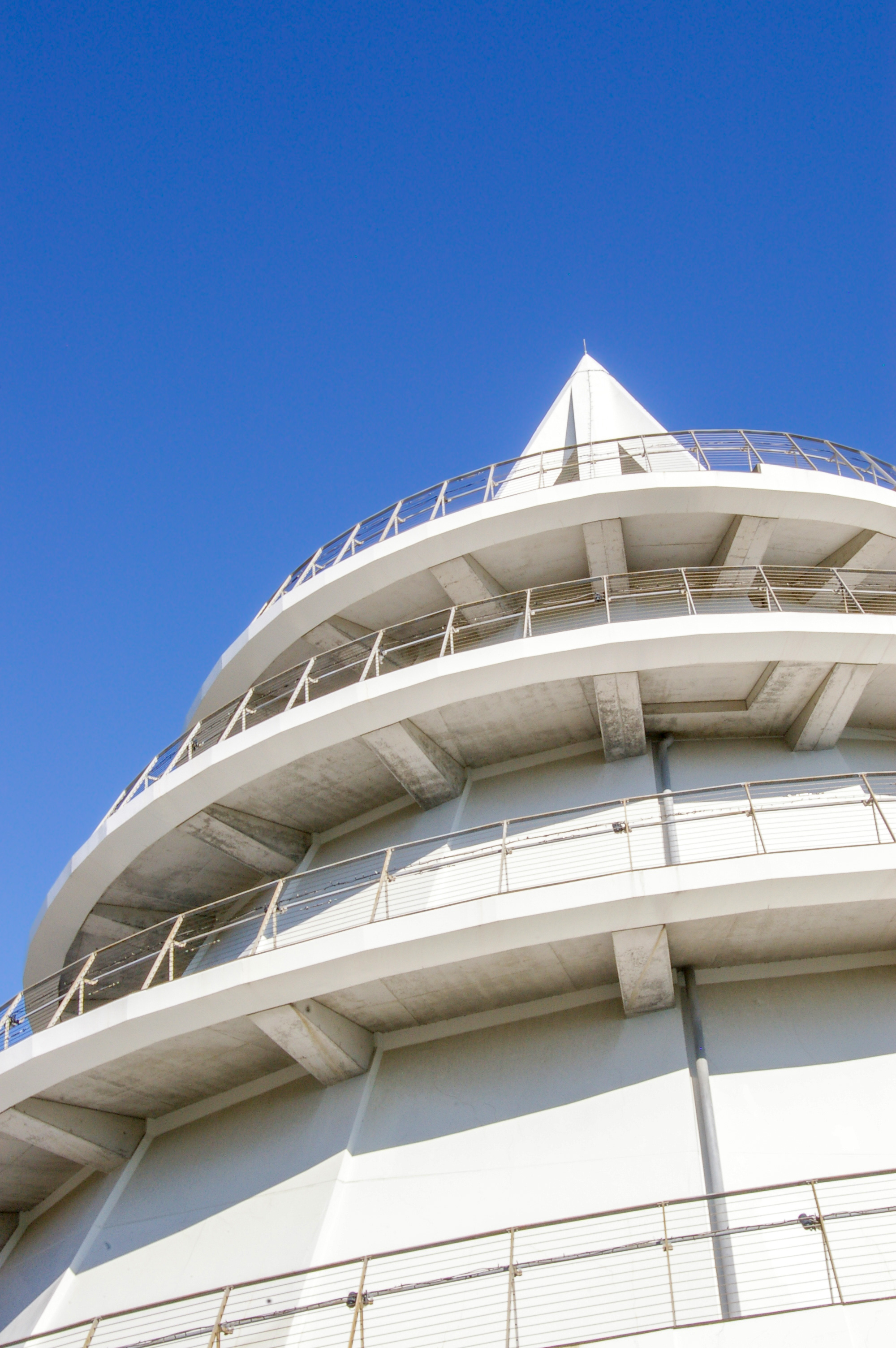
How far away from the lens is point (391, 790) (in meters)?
12.8

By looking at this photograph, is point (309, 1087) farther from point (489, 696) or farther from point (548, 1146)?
point (489, 696)

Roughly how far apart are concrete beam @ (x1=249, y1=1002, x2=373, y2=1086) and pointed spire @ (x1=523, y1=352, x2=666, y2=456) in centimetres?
1362

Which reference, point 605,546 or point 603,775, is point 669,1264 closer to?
point 603,775

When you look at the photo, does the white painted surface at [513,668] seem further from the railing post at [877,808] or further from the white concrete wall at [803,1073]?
the white concrete wall at [803,1073]

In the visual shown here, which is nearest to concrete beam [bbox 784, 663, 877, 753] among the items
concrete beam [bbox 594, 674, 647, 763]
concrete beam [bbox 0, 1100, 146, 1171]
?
concrete beam [bbox 594, 674, 647, 763]

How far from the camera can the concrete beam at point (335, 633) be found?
1459 centimetres

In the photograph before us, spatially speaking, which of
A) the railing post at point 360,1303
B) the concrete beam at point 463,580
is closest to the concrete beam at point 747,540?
the concrete beam at point 463,580

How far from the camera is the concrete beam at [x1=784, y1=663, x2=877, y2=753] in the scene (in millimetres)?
11039

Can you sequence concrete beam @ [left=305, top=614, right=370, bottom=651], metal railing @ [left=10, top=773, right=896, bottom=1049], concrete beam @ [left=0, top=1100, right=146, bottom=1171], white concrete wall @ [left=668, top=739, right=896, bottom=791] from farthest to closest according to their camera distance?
concrete beam @ [left=305, top=614, right=370, bottom=651] → white concrete wall @ [left=668, top=739, right=896, bottom=791] → concrete beam @ [left=0, top=1100, right=146, bottom=1171] → metal railing @ [left=10, top=773, right=896, bottom=1049]

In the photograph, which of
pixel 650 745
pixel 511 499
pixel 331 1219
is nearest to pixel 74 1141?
pixel 331 1219

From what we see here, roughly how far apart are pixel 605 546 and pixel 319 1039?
757cm

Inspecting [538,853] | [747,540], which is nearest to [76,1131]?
[538,853]

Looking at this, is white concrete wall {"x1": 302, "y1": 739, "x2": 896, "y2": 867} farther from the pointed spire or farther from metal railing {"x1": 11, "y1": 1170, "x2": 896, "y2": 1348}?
the pointed spire

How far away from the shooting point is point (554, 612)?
13.5 m
